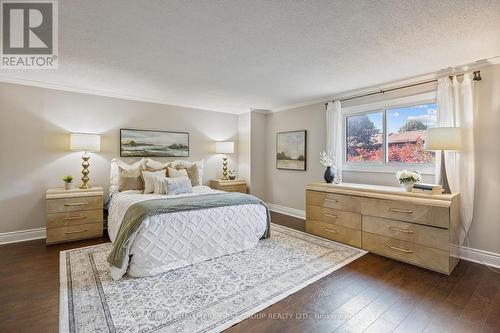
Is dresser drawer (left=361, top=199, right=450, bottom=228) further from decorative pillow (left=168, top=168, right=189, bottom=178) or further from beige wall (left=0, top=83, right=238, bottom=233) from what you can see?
beige wall (left=0, top=83, right=238, bottom=233)

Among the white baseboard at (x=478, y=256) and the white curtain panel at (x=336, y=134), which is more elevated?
the white curtain panel at (x=336, y=134)

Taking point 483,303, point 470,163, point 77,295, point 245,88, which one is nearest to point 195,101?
point 245,88

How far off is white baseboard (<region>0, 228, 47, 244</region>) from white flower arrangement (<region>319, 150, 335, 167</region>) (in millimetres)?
4551

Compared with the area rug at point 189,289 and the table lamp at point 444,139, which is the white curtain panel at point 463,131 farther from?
the area rug at point 189,289

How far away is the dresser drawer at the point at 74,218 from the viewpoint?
11.0 feet

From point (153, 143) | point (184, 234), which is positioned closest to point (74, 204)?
point (153, 143)

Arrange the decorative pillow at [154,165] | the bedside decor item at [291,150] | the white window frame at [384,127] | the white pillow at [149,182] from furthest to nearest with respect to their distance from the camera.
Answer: the bedside decor item at [291,150] → the decorative pillow at [154,165] → the white pillow at [149,182] → the white window frame at [384,127]

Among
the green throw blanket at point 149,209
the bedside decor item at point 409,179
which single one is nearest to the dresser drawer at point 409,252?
the bedside decor item at point 409,179

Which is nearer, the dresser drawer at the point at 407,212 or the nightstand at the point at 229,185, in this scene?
the dresser drawer at the point at 407,212

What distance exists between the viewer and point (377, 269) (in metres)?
2.72

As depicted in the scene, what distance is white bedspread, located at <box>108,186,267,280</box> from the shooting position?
98.1 inches

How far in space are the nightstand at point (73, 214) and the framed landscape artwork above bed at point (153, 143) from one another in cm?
96

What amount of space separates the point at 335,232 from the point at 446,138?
182cm

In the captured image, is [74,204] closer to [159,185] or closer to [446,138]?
[159,185]
